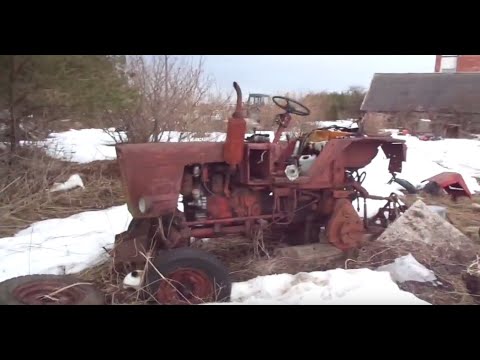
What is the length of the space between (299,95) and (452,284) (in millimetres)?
8542

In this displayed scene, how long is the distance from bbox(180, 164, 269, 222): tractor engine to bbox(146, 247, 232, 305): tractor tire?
2.11ft

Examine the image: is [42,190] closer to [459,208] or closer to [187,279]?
[187,279]

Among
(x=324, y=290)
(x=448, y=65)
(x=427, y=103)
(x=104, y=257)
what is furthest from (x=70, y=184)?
(x=448, y=65)

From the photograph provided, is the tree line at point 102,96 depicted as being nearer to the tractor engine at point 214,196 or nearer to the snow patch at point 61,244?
the snow patch at point 61,244

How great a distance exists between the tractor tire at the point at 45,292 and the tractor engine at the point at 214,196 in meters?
1.02

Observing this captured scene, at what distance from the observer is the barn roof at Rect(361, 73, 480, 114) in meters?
21.9

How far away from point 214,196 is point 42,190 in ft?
11.8

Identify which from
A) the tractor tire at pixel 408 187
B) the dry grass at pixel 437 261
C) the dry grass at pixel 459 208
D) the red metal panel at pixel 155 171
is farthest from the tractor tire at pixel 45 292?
the tractor tire at pixel 408 187

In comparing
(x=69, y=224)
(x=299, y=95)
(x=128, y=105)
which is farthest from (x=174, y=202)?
(x=299, y=95)

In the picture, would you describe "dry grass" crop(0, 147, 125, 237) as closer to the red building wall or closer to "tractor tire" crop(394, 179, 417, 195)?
"tractor tire" crop(394, 179, 417, 195)

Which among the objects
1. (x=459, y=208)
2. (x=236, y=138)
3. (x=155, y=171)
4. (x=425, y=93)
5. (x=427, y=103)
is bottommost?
(x=459, y=208)

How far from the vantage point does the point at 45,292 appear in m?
2.87

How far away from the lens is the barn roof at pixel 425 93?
2187 cm

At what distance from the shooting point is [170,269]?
2.84 m
